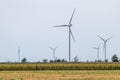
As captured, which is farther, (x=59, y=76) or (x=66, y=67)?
(x=66, y=67)

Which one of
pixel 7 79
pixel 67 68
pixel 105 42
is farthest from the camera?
pixel 105 42

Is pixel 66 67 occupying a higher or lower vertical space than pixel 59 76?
higher

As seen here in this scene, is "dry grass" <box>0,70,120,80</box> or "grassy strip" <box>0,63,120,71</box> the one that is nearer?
"dry grass" <box>0,70,120,80</box>

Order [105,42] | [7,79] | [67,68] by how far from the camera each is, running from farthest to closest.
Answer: [105,42] → [67,68] → [7,79]

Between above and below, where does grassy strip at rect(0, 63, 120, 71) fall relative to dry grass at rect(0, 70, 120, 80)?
above

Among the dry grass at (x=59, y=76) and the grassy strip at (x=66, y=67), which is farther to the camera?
the grassy strip at (x=66, y=67)

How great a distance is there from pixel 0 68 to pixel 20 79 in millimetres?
44762

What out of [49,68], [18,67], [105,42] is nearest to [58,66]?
[49,68]

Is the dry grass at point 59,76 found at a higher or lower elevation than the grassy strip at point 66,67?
lower

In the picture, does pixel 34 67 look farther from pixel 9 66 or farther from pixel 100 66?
pixel 100 66

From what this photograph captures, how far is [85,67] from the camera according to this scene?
88188 mm

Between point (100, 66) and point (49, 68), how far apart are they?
10360 millimetres

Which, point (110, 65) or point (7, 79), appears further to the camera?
point (110, 65)

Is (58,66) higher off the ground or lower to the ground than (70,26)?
lower
